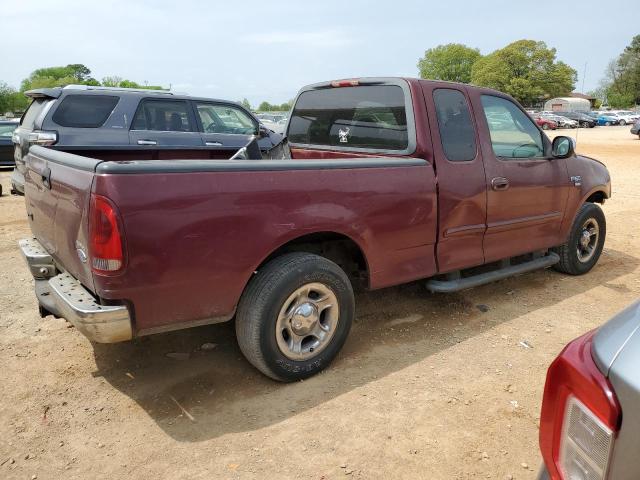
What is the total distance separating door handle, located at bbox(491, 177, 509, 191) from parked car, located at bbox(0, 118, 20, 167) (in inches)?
521

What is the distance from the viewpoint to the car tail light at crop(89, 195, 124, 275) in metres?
2.47

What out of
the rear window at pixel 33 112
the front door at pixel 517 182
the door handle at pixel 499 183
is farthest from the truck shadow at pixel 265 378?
the rear window at pixel 33 112

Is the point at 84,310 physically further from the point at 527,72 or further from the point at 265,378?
the point at 527,72

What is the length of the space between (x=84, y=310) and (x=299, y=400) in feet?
4.29

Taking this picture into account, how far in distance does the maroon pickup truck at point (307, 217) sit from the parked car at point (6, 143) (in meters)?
11.0

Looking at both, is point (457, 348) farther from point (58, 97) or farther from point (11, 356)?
point (58, 97)

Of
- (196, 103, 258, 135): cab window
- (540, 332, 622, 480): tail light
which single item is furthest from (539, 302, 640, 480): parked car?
(196, 103, 258, 135): cab window

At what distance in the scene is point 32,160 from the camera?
3420 millimetres

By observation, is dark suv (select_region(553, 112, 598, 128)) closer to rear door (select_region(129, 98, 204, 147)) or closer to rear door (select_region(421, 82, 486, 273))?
rear door (select_region(129, 98, 204, 147))

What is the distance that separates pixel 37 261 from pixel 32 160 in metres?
0.67

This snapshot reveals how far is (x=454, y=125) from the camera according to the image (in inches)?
156

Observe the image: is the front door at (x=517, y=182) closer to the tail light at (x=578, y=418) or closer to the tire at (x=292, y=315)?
the tire at (x=292, y=315)

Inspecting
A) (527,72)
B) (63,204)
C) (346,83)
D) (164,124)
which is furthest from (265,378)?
(527,72)

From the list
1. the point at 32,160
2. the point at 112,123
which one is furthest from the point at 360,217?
the point at 112,123
